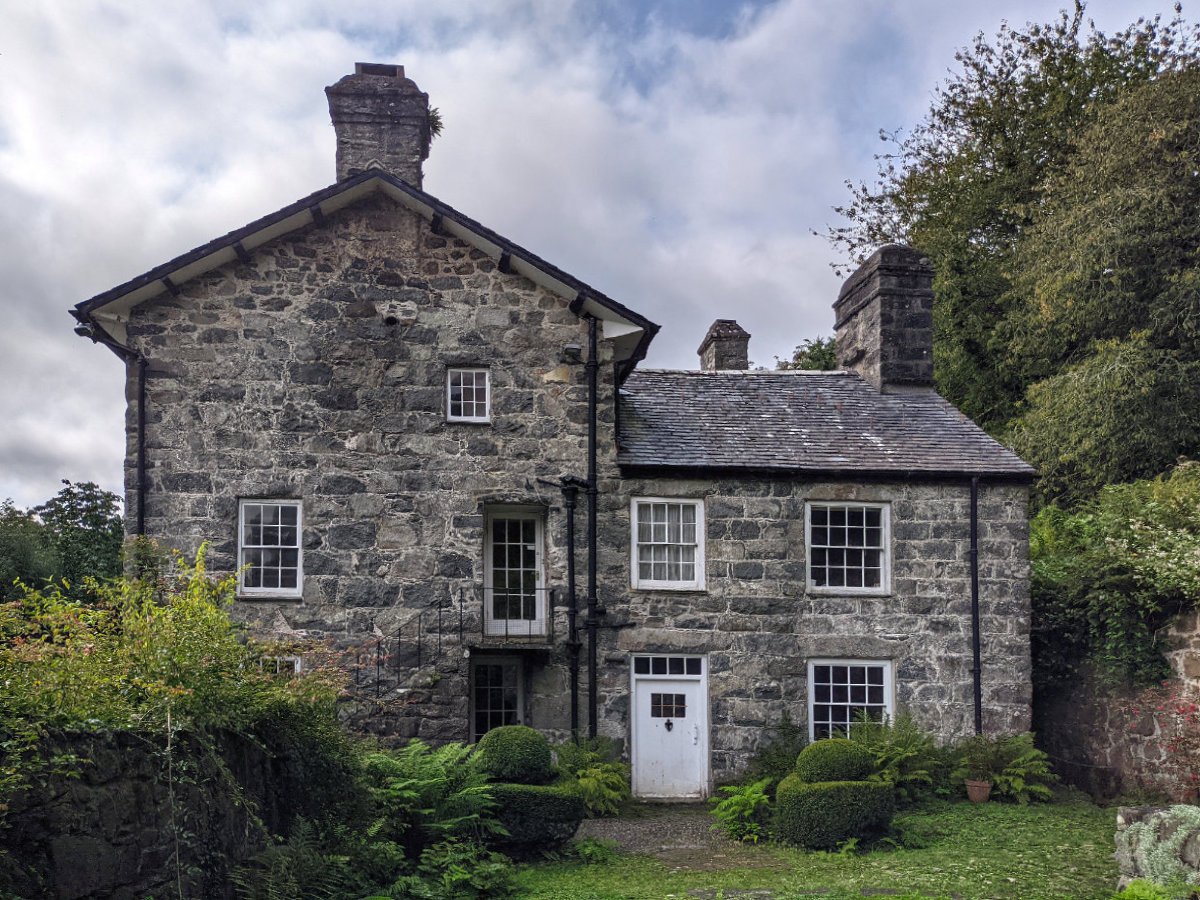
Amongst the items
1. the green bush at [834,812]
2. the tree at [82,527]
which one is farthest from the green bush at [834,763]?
the tree at [82,527]

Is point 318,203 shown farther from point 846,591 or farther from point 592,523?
point 846,591

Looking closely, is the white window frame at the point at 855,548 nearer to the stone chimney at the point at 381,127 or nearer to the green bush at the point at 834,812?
the green bush at the point at 834,812

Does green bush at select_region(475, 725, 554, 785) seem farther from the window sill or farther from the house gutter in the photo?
the house gutter

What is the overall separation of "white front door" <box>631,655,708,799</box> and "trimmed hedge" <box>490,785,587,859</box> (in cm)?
435

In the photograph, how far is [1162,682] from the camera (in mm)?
15773

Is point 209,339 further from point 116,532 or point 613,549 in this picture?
point 116,532

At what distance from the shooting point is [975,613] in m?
17.0

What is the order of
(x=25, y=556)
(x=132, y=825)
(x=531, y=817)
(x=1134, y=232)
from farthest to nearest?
(x=25, y=556) < (x=1134, y=232) < (x=531, y=817) < (x=132, y=825)

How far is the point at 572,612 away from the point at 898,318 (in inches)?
308

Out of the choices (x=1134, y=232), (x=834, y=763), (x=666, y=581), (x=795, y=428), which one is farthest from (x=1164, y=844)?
(x=1134, y=232)

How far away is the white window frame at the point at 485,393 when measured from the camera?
643 inches

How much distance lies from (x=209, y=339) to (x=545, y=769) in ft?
26.0

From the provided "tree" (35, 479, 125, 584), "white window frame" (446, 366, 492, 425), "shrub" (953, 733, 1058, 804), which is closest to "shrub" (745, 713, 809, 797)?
"shrub" (953, 733, 1058, 804)

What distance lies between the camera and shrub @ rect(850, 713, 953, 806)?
15.5 m
